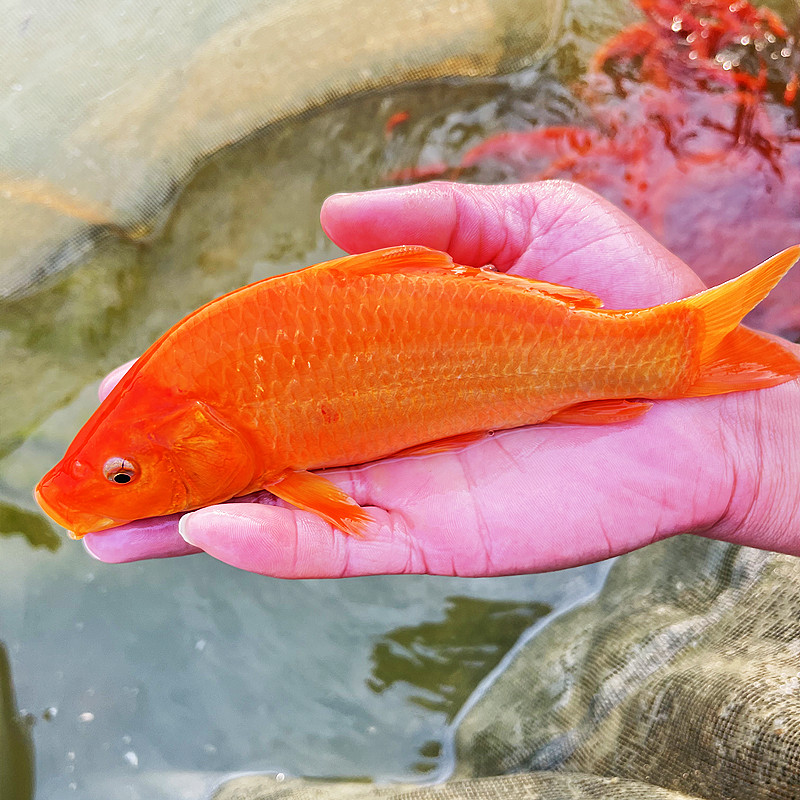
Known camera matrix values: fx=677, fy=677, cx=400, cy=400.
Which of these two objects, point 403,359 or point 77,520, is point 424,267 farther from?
point 77,520

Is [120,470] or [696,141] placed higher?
[696,141]

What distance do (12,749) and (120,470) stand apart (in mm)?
2056

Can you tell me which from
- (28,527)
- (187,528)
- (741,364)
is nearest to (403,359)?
(187,528)

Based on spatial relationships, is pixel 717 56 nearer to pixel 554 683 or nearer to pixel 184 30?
pixel 184 30

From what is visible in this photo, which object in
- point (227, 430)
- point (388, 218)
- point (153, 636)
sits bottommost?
point (153, 636)

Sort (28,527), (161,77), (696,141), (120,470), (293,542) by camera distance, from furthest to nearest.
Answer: (161,77), (696,141), (28,527), (293,542), (120,470)

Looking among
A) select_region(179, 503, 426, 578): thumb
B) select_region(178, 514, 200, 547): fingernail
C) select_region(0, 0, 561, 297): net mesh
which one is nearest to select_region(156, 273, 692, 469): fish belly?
select_region(179, 503, 426, 578): thumb

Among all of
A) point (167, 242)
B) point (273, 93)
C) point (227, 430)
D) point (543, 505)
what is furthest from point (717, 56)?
point (227, 430)

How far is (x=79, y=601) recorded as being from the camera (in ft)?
11.4

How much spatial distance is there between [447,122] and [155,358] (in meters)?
2.78

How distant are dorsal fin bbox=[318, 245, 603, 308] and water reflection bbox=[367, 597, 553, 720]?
1.87m

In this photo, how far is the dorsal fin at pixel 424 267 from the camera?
223 centimetres

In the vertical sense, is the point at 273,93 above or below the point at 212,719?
above

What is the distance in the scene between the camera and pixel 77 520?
2291 millimetres
